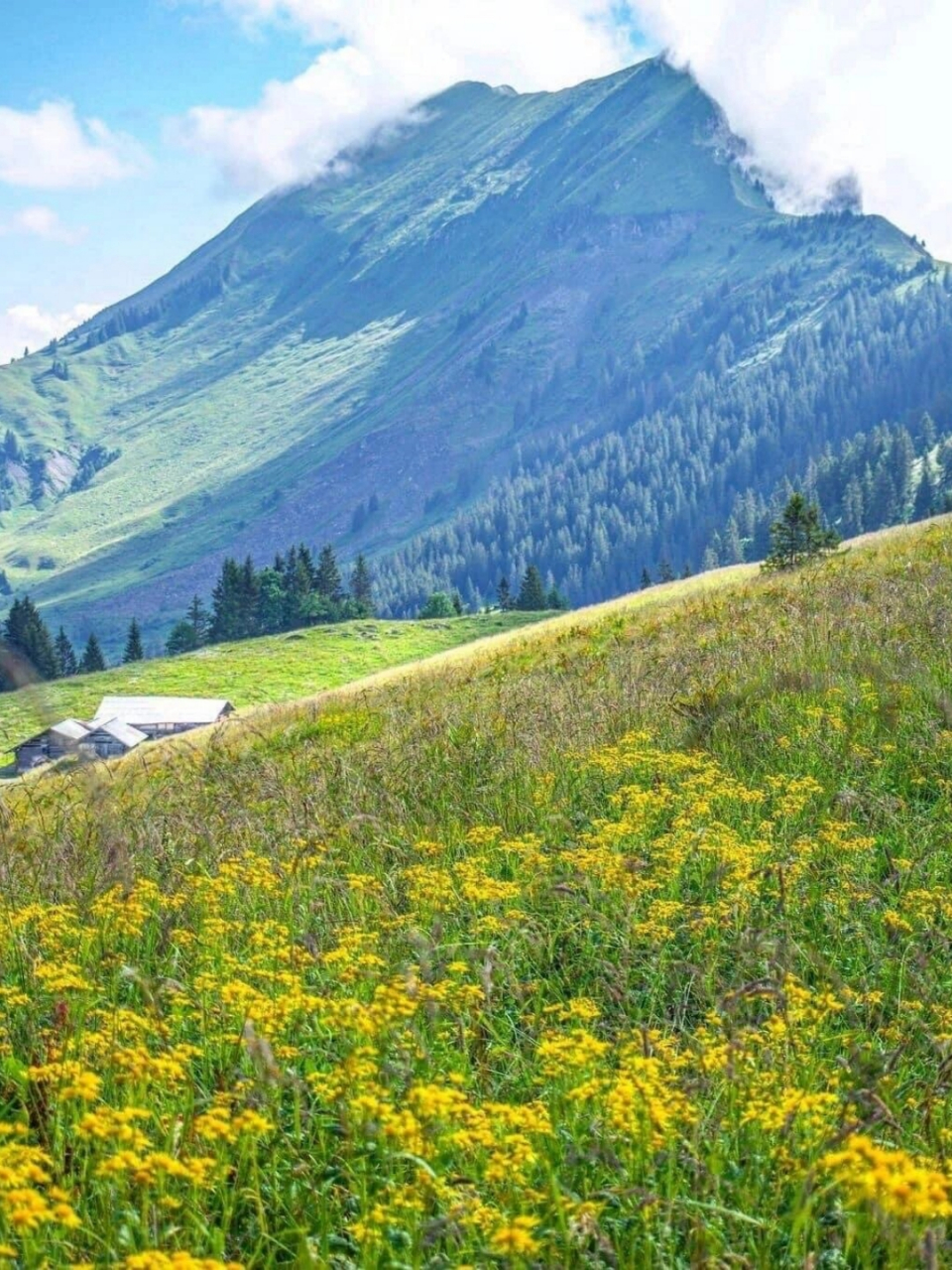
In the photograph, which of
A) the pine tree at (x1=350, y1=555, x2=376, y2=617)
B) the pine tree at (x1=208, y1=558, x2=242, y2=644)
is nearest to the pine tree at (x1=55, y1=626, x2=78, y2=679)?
the pine tree at (x1=208, y1=558, x2=242, y2=644)

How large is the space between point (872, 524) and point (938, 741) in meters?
196

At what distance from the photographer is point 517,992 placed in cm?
498

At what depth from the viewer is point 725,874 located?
19.8ft

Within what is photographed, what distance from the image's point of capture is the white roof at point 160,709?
82812mm

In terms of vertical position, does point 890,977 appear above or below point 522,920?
below

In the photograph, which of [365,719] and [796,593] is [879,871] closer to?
[365,719]

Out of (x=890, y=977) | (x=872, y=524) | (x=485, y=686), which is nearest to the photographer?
(x=890, y=977)

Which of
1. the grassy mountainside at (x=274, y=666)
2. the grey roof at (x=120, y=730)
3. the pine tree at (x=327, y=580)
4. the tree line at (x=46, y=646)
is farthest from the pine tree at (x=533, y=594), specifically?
the grey roof at (x=120, y=730)

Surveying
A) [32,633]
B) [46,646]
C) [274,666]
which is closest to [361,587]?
[46,646]

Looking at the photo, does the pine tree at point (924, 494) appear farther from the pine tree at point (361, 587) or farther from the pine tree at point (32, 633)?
the pine tree at point (32, 633)

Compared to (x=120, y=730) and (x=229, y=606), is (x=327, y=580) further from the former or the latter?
(x=120, y=730)

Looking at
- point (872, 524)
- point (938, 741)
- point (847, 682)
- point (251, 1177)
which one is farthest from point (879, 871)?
point (872, 524)

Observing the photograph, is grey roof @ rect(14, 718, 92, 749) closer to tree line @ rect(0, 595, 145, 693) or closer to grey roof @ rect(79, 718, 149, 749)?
grey roof @ rect(79, 718, 149, 749)

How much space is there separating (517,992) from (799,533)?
3712cm
